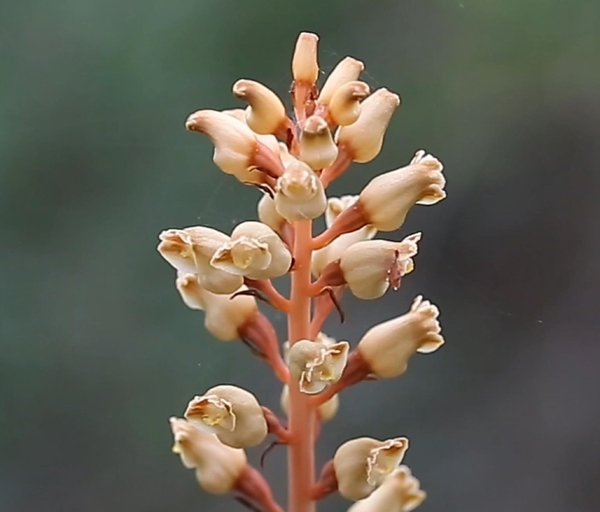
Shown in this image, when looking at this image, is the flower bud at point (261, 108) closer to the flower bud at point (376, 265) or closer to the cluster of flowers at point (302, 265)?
the cluster of flowers at point (302, 265)

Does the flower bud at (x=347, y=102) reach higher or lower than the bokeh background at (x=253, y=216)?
lower

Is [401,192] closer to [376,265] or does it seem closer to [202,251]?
[376,265]

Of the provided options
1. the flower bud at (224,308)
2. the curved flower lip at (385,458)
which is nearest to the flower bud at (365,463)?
the curved flower lip at (385,458)

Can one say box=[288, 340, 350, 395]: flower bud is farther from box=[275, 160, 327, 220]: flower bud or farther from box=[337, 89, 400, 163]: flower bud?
box=[337, 89, 400, 163]: flower bud

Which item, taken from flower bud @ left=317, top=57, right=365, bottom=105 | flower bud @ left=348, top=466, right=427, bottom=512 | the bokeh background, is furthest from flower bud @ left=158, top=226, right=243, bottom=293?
the bokeh background
